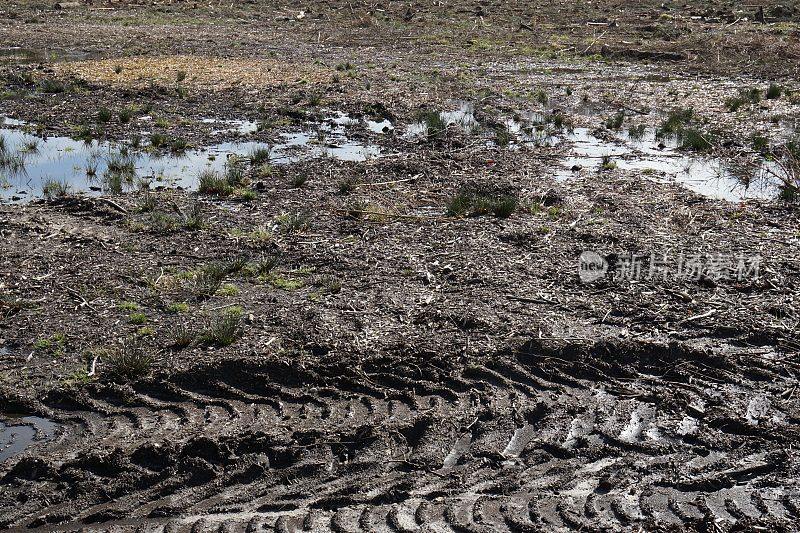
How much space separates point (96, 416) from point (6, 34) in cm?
2642

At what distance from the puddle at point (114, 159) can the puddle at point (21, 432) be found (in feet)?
19.7

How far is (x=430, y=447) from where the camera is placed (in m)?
5.91

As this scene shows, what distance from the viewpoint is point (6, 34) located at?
2920cm

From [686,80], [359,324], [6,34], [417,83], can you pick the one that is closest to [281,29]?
[6,34]

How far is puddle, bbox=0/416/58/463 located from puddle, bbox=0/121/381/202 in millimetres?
6017

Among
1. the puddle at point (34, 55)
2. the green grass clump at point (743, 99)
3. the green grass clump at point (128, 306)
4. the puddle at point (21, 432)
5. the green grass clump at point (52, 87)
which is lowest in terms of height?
the puddle at point (21, 432)

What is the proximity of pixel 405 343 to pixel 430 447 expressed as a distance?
156 cm

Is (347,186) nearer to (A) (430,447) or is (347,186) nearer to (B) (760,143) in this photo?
(A) (430,447)

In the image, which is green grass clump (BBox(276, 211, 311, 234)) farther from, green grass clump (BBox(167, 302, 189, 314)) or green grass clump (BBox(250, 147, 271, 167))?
green grass clump (BBox(250, 147, 271, 167))

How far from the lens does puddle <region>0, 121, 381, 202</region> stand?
12414 millimetres

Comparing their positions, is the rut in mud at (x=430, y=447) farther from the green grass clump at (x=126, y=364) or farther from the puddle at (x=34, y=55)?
the puddle at (x=34, y=55)

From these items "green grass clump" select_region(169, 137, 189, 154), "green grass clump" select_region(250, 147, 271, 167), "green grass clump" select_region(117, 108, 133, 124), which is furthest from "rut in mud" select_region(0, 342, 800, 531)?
"green grass clump" select_region(117, 108, 133, 124)

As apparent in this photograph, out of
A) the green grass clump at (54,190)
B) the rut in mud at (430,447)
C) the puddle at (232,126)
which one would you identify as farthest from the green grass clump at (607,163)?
the green grass clump at (54,190)

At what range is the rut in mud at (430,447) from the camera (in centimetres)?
523
